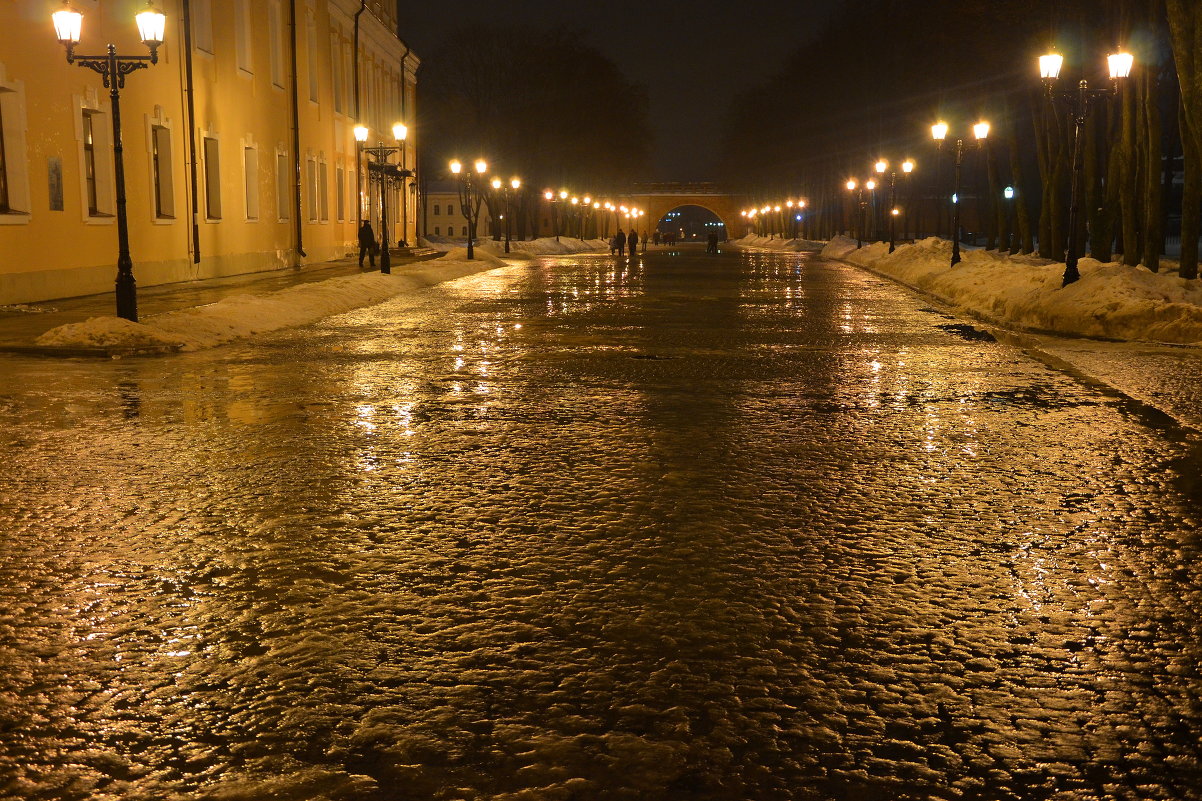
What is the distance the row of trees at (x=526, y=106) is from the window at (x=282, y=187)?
3637 centimetres

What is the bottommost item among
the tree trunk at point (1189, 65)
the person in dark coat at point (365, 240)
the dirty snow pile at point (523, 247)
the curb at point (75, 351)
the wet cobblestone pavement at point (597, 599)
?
the dirty snow pile at point (523, 247)

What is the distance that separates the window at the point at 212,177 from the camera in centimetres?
3244

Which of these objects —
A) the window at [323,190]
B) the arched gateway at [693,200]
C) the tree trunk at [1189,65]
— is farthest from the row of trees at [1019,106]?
the arched gateway at [693,200]

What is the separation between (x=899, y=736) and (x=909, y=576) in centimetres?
185

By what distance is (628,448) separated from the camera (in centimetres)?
888

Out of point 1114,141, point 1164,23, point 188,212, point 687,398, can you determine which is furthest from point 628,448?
point 1164,23

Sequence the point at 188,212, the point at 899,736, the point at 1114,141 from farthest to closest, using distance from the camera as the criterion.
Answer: the point at 1114,141 < the point at 188,212 < the point at 899,736

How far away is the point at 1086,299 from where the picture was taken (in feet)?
61.8

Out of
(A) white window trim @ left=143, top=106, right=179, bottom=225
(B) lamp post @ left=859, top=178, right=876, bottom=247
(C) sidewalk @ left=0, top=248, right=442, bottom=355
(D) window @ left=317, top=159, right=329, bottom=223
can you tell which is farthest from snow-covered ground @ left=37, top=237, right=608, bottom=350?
(B) lamp post @ left=859, top=178, right=876, bottom=247

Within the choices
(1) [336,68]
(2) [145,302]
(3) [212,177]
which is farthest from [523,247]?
(2) [145,302]

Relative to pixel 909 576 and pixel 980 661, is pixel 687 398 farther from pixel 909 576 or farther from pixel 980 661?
pixel 980 661

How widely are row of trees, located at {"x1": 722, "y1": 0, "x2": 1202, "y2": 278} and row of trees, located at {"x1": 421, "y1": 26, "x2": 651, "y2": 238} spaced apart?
1276cm

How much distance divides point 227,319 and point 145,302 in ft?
20.6

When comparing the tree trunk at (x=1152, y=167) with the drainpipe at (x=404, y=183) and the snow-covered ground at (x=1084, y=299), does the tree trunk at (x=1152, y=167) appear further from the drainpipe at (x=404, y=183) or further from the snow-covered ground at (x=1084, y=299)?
the drainpipe at (x=404, y=183)
